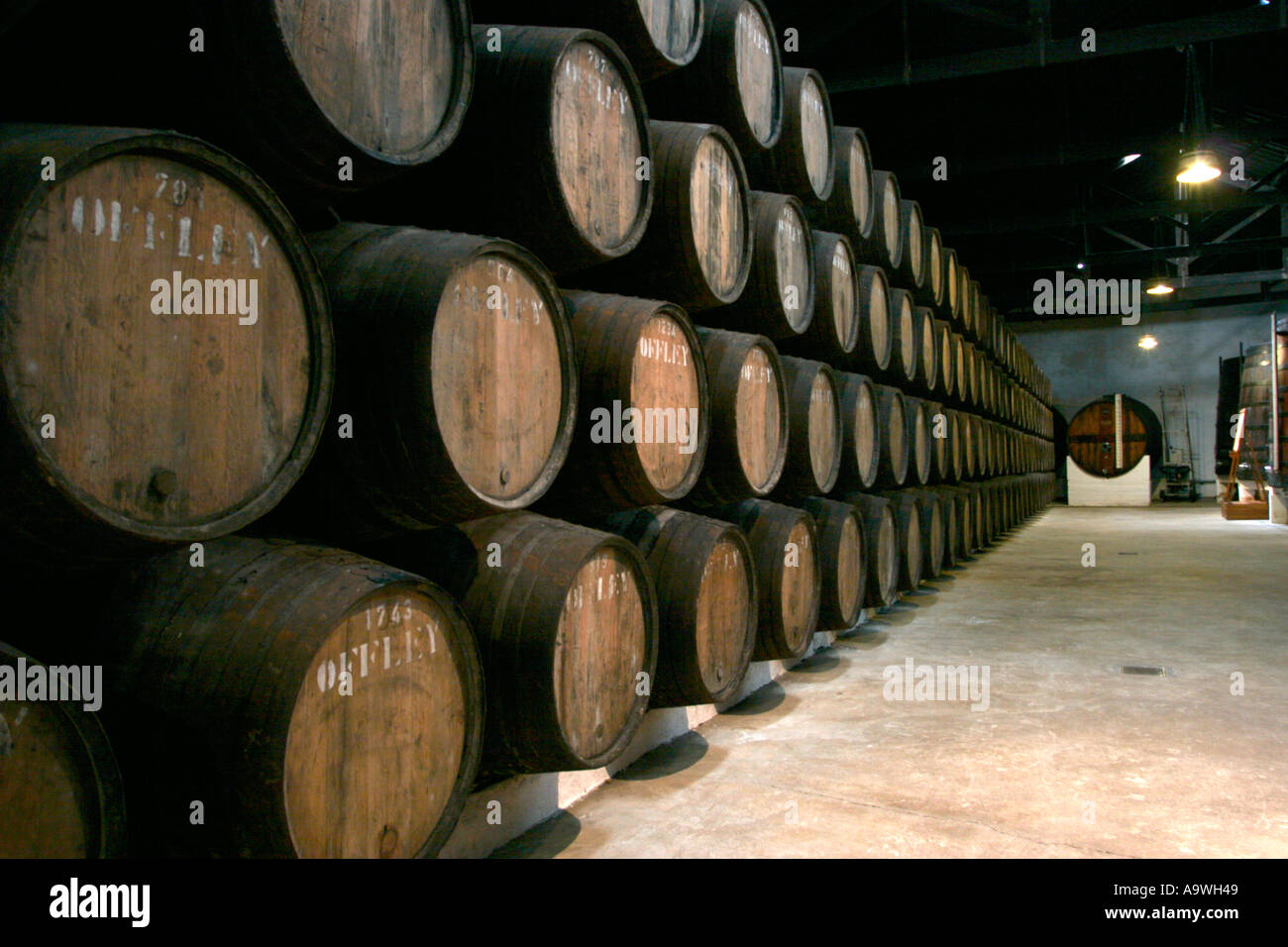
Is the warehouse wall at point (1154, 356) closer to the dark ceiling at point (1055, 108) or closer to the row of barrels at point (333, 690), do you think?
the dark ceiling at point (1055, 108)

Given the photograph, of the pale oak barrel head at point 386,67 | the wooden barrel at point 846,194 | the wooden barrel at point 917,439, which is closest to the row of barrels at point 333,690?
the pale oak barrel head at point 386,67

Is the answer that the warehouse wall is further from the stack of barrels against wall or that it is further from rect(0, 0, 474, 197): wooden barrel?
rect(0, 0, 474, 197): wooden barrel

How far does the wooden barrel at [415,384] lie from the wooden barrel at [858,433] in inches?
122

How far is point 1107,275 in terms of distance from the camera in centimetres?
2141

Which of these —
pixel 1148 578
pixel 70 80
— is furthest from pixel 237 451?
pixel 1148 578

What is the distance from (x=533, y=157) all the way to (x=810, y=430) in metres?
2.39

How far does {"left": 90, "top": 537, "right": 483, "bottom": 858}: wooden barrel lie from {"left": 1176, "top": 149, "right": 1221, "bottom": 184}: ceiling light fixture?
9834 mm

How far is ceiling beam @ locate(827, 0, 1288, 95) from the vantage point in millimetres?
8180

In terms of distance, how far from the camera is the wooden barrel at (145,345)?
3.88ft

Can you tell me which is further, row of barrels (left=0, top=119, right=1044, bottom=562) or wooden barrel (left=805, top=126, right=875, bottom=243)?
wooden barrel (left=805, top=126, right=875, bottom=243)

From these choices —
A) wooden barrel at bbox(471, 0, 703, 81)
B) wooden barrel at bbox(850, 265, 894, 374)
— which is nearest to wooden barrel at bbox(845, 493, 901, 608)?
wooden barrel at bbox(850, 265, 894, 374)
